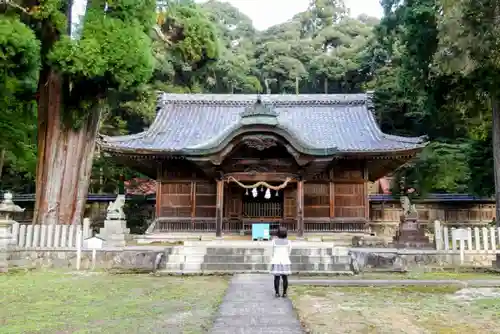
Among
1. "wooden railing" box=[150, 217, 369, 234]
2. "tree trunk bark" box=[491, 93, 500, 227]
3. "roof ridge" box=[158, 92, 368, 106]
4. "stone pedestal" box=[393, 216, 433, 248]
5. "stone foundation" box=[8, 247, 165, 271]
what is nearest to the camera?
"stone foundation" box=[8, 247, 165, 271]

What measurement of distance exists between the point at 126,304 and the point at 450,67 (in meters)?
9.81

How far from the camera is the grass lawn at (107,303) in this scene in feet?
16.7

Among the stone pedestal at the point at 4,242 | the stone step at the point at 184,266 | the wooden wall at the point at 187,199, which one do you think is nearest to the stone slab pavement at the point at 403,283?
the stone step at the point at 184,266

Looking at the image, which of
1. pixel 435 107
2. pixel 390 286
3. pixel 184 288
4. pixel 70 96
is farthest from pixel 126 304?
pixel 435 107

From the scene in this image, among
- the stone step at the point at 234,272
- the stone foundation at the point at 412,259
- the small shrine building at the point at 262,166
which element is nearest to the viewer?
the stone step at the point at 234,272

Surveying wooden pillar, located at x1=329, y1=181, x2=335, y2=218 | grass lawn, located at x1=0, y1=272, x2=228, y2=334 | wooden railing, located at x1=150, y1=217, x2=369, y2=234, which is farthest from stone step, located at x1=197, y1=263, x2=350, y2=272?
wooden pillar, located at x1=329, y1=181, x2=335, y2=218

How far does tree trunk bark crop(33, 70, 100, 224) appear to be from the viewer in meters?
13.8

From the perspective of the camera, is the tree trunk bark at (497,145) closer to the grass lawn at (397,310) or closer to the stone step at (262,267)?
the stone step at (262,267)

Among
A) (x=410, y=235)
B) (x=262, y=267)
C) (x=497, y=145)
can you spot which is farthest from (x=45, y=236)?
(x=497, y=145)

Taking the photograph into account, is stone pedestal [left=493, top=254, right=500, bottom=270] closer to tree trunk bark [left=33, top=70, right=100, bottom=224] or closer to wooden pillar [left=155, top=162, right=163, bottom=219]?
wooden pillar [left=155, top=162, right=163, bottom=219]

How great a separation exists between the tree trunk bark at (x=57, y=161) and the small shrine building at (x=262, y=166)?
4.54ft

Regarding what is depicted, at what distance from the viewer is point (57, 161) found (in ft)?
45.8

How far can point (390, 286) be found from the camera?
848 centimetres

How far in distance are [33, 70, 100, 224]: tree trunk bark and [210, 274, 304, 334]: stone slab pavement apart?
26.5ft
